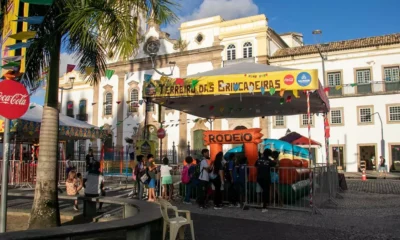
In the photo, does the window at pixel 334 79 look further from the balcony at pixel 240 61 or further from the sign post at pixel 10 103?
the sign post at pixel 10 103

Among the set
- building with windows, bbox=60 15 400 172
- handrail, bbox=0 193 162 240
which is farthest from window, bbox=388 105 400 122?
handrail, bbox=0 193 162 240

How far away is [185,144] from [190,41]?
377 inches

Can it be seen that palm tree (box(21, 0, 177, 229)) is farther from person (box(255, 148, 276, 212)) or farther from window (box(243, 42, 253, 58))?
window (box(243, 42, 253, 58))

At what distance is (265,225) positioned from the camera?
8242 millimetres

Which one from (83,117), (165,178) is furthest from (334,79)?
(83,117)

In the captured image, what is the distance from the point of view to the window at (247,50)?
32.6 meters

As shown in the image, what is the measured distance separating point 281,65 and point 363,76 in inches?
257

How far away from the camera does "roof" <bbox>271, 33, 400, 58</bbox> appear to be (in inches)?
1157

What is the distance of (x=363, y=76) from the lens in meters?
30.1

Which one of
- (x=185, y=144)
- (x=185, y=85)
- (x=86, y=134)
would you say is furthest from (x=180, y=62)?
(x=185, y=85)

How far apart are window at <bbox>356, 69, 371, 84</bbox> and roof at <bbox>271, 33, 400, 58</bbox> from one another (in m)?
1.95

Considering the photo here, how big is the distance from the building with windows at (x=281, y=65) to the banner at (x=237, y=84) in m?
13.4

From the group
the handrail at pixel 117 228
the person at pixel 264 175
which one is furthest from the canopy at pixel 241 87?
the handrail at pixel 117 228

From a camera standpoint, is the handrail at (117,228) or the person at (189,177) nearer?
the handrail at (117,228)
